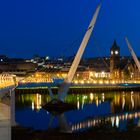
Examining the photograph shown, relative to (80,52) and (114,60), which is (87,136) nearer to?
(80,52)

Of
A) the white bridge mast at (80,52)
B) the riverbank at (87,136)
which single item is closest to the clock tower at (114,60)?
the white bridge mast at (80,52)

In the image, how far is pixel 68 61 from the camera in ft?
167

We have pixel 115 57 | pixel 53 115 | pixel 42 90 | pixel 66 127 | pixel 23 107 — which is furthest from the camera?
pixel 115 57

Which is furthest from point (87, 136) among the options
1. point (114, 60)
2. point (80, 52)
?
point (114, 60)

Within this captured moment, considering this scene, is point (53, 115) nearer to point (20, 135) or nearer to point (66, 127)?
point (66, 127)

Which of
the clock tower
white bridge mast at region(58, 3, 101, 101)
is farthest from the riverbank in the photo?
the clock tower

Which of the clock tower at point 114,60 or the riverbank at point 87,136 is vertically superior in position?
the clock tower at point 114,60

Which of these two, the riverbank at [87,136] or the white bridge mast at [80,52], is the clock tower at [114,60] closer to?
the white bridge mast at [80,52]

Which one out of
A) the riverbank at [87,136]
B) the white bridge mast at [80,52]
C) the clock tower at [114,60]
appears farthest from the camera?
the clock tower at [114,60]

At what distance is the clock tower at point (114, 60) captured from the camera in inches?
2476

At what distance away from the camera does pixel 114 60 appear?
6650 cm

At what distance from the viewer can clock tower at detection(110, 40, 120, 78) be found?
62.9 meters

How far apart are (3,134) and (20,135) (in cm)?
1163

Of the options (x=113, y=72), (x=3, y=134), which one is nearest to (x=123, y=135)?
(x=3, y=134)
